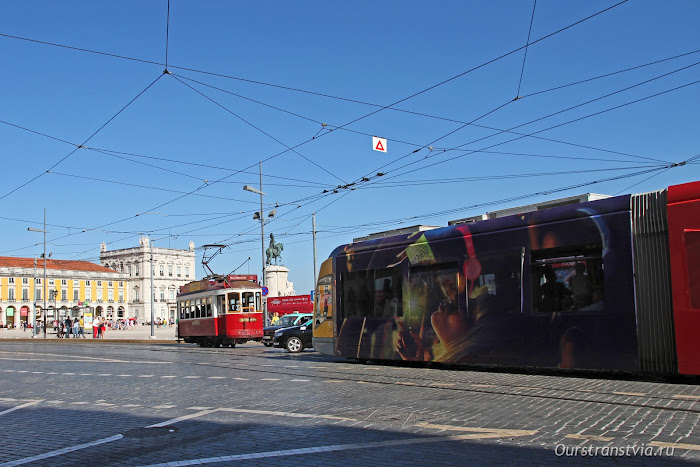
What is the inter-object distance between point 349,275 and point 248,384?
560cm

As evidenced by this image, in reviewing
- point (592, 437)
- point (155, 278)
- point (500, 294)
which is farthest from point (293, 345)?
point (155, 278)

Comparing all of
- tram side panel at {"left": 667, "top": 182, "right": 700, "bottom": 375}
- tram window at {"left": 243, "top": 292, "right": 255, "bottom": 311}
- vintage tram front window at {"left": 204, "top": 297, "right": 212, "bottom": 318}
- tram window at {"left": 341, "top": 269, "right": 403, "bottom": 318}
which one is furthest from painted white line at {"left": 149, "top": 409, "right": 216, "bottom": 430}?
vintage tram front window at {"left": 204, "top": 297, "right": 212, "bottom": 318}

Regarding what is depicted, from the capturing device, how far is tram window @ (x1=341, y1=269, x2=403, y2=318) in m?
15.6

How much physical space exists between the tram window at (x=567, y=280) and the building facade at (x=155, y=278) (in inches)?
5054

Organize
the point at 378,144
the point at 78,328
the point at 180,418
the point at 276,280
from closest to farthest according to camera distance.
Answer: the point at 180,418 < the point at 378,144 < the point at 78,328 < the point at 276,280

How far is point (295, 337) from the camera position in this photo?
24062 mm

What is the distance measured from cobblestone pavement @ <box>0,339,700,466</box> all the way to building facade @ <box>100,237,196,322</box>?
12694 centimetres

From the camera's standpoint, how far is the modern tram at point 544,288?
10438 mm

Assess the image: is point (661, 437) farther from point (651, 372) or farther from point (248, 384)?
point (248, 384)

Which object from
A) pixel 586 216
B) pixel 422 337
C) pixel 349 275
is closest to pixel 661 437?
pixel 586 216

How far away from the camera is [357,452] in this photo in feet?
19.6

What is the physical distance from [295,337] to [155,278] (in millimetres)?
118245

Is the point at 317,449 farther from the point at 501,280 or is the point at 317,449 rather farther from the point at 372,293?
the point at 372,293

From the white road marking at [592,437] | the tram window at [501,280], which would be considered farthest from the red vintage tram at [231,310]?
the white road marking at [592,437]
